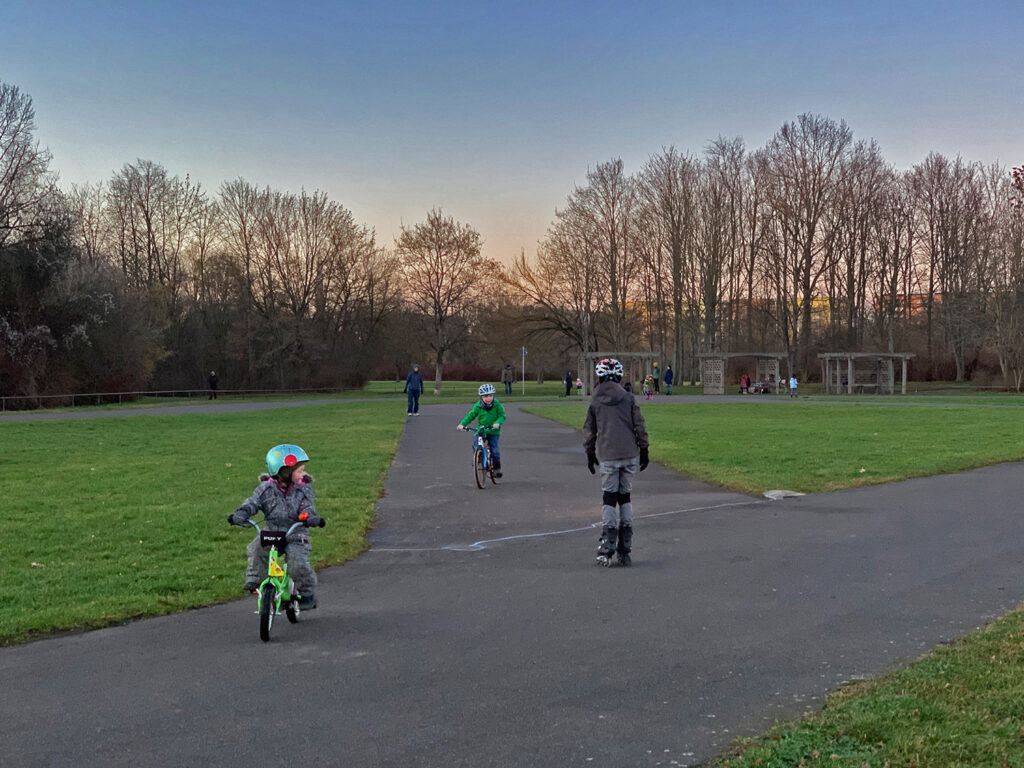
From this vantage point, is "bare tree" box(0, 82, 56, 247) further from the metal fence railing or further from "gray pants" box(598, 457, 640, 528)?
"gray pants" box(598, 457, 640, 528)

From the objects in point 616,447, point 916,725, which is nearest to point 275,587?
point 616,447

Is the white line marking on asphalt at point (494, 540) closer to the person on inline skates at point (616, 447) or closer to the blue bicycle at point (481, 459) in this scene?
the person on inline skates at point (616, 447)

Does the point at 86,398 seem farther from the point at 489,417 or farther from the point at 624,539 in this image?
the point at 624,539

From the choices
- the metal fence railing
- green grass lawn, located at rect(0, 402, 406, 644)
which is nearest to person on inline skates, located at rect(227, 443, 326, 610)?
green grass lawn, located at rect(0, 402, 406, 644)

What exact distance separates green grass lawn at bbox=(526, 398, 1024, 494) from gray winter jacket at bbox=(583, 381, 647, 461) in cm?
483

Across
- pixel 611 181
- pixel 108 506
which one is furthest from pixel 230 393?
pixel 108 506

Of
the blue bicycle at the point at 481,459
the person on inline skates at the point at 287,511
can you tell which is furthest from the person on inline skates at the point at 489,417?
the person on inline skates at the point at 287,511

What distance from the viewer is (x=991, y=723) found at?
3.83 metres

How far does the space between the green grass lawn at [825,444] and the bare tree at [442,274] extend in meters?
26.8

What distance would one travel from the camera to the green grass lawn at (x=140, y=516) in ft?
21.7

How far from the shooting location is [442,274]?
58000 millimetres

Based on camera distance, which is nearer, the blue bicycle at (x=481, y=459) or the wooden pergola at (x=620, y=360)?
the blue bicycle at (x=481, y=459)

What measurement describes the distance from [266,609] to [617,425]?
3725mm

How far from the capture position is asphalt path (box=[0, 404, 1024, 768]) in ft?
13.0
